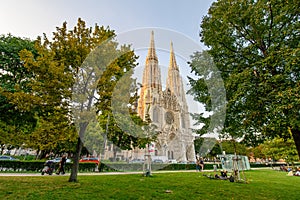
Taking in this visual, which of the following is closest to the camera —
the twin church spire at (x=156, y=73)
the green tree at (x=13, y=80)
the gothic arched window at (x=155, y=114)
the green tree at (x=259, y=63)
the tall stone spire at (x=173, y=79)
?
the green tree at (x=259, y=63)

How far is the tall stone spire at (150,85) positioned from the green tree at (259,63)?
42.4 metres

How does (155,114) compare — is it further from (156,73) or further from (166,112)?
(156,73)

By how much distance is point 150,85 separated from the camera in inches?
2210

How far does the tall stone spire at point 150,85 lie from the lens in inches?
2109

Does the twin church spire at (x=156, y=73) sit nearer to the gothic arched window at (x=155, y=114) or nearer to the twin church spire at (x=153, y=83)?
the twin church spire at (x=153, y=83)

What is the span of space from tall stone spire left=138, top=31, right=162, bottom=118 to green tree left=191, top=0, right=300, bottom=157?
42367mm

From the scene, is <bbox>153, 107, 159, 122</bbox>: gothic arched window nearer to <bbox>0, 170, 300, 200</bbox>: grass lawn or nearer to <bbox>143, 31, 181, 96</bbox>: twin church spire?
<bbox>143, 31, 181, 96</bbox>: twin church spire

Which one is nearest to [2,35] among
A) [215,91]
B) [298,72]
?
[215,91]

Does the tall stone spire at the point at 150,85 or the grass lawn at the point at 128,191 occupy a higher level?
the tall stone spire at the point at 150,85

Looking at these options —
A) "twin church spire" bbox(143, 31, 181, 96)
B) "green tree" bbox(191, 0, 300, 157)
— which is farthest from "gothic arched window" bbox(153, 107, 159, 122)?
"green tree" bbox(191, 0, 300, 157)

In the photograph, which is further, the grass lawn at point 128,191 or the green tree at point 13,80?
the green tree at point 13,80

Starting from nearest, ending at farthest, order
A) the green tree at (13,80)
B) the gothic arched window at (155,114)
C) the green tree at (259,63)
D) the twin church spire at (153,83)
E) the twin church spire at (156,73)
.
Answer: the green tree at (259,63)
the green tree at (13,80)
the gothic arched window at (155,114)
the twin church spire at (153,83)
the twin church spire at (156,73)

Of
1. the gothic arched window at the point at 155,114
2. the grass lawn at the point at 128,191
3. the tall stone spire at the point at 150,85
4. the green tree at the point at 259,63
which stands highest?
the tall stone spire at the point at 150,85

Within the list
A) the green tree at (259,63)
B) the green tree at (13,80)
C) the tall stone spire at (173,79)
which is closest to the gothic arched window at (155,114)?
the tall stone spire at (173,79)
